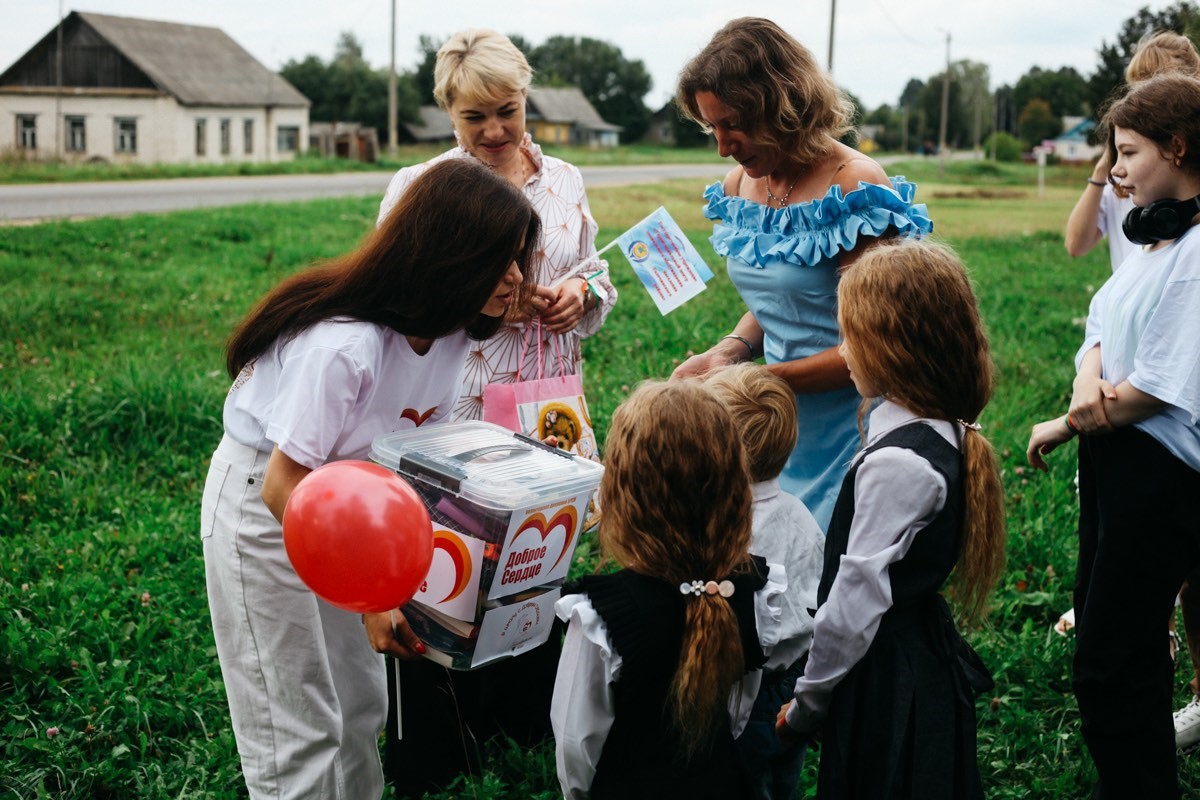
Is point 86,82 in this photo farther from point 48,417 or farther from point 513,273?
point 513,273

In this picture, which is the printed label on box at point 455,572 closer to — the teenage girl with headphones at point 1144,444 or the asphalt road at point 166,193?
the teenage girl with headphones at point 1144,444

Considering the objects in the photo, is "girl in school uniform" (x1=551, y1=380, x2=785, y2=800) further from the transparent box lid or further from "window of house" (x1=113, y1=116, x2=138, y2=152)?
"window of house" (x1=113, y1=116, x2=138, y2=152)

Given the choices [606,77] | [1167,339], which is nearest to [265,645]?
[1167,339]

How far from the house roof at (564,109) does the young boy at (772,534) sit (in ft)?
223

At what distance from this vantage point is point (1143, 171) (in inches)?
94.2

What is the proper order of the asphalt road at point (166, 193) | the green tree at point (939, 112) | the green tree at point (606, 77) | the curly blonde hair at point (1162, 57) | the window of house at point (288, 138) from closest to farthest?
1. the curly blonde hair at point (1162, 57)
2. the asphalt road at point (166, 193)
3. the window of house at point (288, 138)
4. the green tree at point (606, 77)
5. the green tree at point (939, 112)

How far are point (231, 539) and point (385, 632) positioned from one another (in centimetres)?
40

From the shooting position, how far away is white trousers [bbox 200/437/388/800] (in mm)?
2244

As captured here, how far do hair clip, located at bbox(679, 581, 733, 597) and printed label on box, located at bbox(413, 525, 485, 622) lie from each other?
412 mm

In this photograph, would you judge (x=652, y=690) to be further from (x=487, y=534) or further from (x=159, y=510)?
(x=159, y=510)

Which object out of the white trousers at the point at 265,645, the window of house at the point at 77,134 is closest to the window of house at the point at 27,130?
the window of house at the point at 77,134

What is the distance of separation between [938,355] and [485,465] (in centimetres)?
90

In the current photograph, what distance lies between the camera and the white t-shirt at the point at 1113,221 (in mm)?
3957

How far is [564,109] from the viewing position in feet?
228
